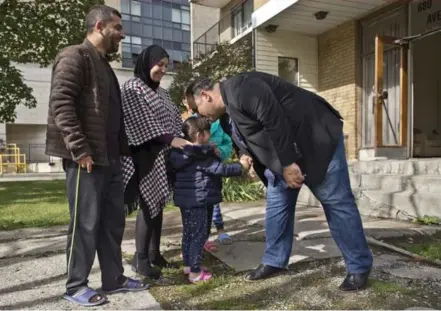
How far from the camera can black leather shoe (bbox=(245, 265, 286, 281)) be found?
3162 millimetres

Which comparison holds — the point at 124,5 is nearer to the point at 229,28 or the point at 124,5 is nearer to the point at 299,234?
the point at 229,28

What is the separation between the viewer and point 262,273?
3.18 m

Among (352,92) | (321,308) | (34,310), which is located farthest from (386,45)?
(34,310)

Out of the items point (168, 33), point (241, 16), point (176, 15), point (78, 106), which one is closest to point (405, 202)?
point (78, 106)

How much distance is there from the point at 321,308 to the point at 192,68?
10.5 m

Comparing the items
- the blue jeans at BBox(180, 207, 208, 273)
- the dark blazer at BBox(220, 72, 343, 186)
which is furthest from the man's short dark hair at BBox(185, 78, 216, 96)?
the blue jeans at BBox(180, 207, 208, 273)

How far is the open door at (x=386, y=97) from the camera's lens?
26.1 feet

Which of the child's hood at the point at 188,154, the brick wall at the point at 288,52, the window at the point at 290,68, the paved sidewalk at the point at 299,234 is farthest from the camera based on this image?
the window at the point at 290,68

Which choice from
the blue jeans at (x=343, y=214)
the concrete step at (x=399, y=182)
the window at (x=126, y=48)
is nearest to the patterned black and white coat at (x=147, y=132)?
the blue jeans at (x=343, y=214)

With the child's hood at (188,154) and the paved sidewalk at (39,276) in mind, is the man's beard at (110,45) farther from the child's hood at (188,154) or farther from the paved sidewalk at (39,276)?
the paved sidewalk at (39,276)

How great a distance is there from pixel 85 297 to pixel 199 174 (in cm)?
111

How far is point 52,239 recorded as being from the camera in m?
4.73

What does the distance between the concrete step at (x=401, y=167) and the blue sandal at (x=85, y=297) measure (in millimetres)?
5312

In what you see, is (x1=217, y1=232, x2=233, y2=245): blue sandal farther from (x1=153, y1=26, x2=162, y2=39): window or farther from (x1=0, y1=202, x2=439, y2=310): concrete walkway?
(x1=153, y1=26, x2=162, y2=39): window
